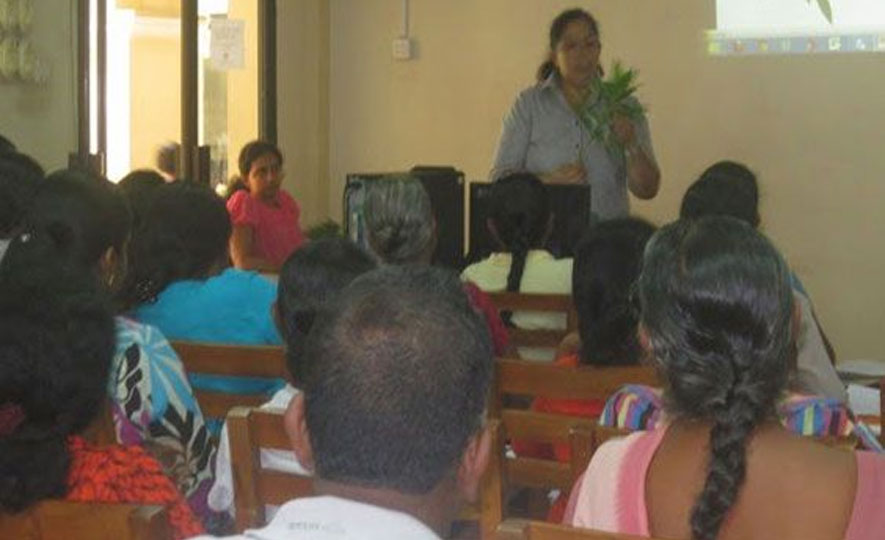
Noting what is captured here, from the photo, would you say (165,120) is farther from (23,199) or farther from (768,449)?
(768,449)

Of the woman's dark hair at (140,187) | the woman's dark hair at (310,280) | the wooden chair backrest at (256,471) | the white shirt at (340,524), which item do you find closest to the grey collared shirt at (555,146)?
the woman's dark hair at (140,187)

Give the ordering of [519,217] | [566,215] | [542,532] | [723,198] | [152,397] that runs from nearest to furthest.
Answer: [542,532]
[152,397]
[723,198]
[519,217]
[566,215]

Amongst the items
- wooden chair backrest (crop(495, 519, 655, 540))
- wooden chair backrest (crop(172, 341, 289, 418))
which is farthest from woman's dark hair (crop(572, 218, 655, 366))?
wooden chair backrest (crop(495, 519, 655, 540))

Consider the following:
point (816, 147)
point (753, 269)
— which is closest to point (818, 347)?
point (753, 269)

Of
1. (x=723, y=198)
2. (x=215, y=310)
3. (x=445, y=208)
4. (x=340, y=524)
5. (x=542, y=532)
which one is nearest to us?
(x=340, y=524)

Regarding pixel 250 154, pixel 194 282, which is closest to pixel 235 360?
pixel 194 282

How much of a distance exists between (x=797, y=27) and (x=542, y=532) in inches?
228

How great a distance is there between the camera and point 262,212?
21.2 ft

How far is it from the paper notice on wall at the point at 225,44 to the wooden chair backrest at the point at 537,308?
4.18 meters

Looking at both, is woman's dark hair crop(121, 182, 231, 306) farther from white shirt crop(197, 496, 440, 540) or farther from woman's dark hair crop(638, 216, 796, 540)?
white shirt crop(197, 496, 440, 540)

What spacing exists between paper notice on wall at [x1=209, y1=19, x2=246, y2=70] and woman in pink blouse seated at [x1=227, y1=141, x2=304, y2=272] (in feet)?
3.53

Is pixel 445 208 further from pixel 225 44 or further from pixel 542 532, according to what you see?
pixel 542 532

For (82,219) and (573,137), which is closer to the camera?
(82,219)

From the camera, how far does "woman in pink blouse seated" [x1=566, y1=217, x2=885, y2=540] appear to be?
5.40 feet
